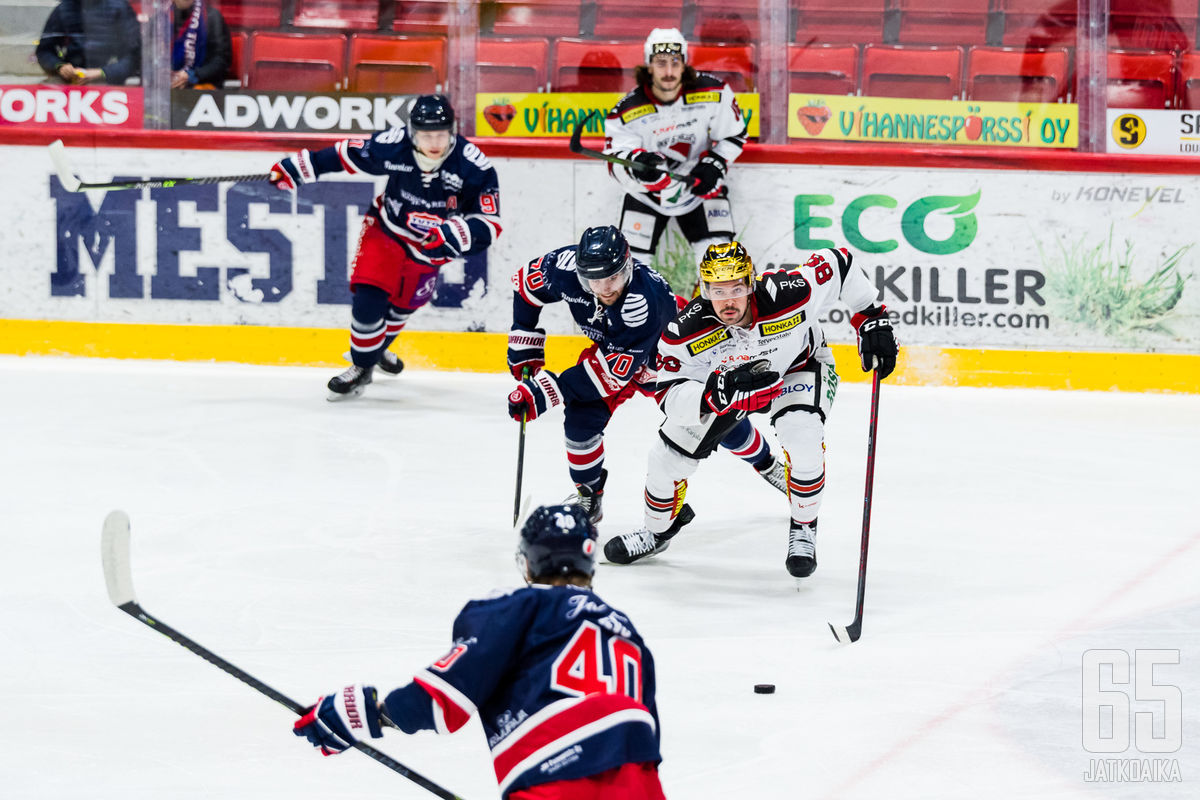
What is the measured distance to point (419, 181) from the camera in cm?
632

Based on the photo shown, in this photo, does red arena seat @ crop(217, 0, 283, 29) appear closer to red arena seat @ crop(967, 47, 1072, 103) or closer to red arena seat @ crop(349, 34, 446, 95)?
red arena seat @ crop(349, 34, 446, 95)

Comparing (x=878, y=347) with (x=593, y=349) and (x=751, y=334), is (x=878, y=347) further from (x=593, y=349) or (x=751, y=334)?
(x=593, y=349)

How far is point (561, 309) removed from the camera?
23.2 feet

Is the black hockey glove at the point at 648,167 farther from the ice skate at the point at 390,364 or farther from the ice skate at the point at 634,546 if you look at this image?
the ice skate at the point at 634,546

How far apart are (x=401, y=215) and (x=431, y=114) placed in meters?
0.52

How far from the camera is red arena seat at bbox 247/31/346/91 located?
23.5 ft

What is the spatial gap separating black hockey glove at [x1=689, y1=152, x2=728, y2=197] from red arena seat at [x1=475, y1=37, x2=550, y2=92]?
0.94 meters

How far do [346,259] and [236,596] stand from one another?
3195 millimetres

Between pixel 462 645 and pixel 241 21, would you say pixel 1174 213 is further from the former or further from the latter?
pixel 462 645

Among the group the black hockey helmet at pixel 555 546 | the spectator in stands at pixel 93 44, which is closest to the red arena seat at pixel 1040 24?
the spectator in stands at pixel 93 44

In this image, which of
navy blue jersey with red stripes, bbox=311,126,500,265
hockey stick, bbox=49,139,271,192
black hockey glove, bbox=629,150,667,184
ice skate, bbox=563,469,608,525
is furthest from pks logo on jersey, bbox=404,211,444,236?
ice skate, bbox=563,469,608,525

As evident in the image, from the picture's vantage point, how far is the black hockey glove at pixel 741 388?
4059 mm

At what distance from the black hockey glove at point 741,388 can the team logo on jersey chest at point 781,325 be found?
0.26 ft

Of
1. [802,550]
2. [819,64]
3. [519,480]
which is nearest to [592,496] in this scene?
[519,480]
